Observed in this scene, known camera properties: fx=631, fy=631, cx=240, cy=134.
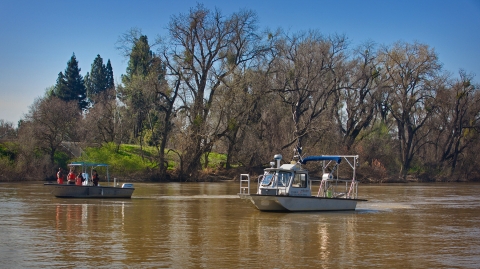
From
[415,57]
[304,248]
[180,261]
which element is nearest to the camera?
[180,261]

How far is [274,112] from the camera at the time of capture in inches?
2884

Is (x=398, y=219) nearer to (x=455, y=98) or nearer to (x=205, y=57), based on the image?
(x=205, y=57)

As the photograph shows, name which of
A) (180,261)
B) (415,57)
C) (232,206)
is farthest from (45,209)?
(415,57)

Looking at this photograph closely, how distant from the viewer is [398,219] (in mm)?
30234

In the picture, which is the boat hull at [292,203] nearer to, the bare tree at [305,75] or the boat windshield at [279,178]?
the boat windshield at [279,178]

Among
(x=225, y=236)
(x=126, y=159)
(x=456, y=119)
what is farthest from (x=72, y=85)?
(x=225, y=236)

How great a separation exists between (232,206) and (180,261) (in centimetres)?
1777

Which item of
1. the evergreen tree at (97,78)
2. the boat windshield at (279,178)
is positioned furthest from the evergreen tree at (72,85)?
the boat windshield at (279,178)

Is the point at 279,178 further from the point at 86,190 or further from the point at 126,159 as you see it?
the point at 126,159

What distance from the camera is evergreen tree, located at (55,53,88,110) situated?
10562cm

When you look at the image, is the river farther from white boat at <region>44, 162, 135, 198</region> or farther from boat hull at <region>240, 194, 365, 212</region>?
white boat at <region>44, 162, 135, 198</region>

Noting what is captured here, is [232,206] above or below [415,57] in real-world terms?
below

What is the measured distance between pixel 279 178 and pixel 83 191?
14.2 meters

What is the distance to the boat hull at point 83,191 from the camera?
3909 cm
